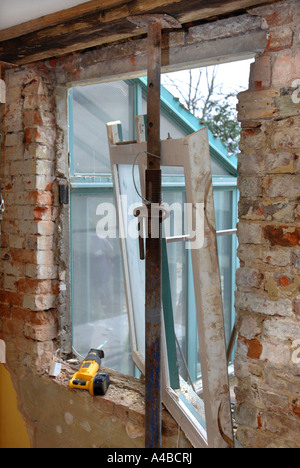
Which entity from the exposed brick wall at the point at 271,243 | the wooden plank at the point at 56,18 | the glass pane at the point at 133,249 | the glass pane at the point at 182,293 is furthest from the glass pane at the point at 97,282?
the exposed brick wall at the point at 271,243

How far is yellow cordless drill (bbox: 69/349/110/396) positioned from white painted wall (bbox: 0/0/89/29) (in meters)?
1.83

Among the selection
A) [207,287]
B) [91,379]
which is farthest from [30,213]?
[207,287]

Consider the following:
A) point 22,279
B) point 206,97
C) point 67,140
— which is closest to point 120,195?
point 67,140

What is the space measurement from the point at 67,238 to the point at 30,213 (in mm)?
272

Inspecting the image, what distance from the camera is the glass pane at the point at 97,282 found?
10.3 feet

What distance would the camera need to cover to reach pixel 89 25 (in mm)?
1910

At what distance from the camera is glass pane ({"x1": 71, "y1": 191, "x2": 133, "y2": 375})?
10.3 feet

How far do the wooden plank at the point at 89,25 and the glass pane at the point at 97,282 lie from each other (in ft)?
3.27

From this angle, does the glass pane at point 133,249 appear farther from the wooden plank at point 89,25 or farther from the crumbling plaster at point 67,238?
the wooden plank at point 89,25

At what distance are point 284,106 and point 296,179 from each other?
29 cm

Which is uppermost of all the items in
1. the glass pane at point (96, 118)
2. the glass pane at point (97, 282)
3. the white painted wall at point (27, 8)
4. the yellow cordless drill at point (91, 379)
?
the white painted wall at point (27, 8)

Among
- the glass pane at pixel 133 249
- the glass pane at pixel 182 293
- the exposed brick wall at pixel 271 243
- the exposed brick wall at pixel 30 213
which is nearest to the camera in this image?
the exposed brick wall at pixel 271 243

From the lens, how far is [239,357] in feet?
6.08

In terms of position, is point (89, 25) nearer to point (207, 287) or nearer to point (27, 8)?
point (27, 8)
